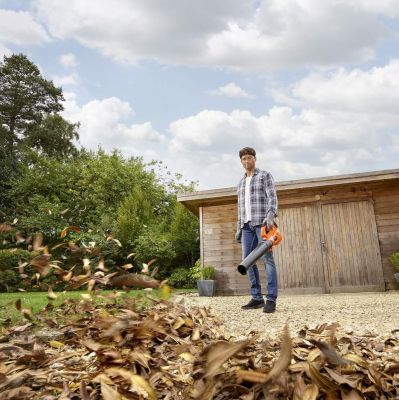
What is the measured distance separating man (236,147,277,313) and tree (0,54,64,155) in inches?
879

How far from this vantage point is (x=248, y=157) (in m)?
4.33

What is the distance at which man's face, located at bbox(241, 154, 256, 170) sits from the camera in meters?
4.34

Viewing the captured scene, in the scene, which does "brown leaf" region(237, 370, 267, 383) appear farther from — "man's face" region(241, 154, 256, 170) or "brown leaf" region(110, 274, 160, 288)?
"man's face" region(241, 154, 256, 170)

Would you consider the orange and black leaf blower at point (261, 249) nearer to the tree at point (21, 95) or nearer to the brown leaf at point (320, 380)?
the brown leaf at point (320, 380)

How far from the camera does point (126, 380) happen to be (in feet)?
3.89

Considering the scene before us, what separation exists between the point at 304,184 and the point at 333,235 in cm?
141

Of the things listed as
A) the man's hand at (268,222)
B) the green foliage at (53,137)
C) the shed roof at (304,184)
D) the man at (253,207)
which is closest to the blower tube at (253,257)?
the man's hand at (268,222)

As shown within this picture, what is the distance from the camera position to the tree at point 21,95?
77.9 feet

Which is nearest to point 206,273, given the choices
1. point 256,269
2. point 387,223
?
point 387,223

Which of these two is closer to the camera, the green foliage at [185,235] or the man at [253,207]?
the man at [253,207]

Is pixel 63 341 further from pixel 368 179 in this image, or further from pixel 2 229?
pixel 368 179

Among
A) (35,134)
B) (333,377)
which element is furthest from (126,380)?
(35,134)

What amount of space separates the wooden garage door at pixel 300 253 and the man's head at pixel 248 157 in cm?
532

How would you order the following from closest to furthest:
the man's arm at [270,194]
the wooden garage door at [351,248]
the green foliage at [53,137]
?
the man's arm at [270,194] < the wooden garage door at [351,248] < the green foliage at [53,137]
